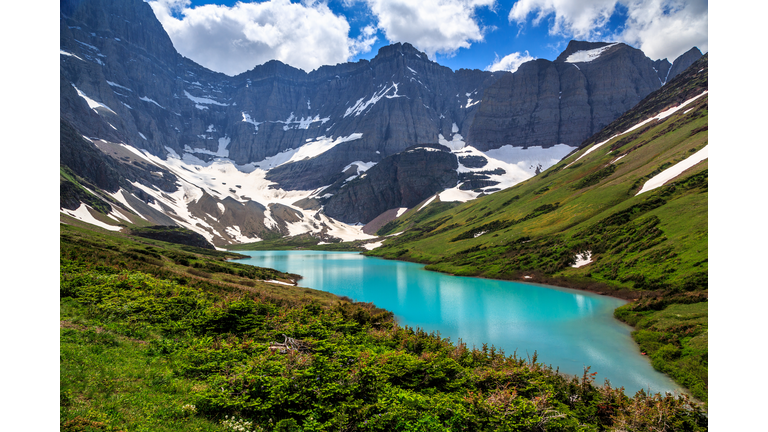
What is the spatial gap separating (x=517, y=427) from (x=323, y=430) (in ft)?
19.7

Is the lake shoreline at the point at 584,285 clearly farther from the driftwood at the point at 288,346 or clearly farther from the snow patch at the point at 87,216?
the snow patch at the point at 87,216

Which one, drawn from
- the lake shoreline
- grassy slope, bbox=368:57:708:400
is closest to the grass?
grassy slope, bbox=368:57:708:400

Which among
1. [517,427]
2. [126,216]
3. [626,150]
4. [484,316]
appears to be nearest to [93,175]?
[126,216]

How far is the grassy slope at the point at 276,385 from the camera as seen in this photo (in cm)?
950

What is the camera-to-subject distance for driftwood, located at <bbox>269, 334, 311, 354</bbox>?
14556mm

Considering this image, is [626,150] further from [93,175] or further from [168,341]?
[93,175]

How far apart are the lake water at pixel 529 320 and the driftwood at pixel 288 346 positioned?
12924 mm

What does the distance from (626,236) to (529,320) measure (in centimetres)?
3406

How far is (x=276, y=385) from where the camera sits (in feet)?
34.7

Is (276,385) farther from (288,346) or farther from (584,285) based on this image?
(584,285)

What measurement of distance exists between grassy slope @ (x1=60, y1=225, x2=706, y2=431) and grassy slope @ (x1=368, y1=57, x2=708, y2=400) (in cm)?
1277

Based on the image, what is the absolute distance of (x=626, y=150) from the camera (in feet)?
390

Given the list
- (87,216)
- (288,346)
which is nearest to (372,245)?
(87,216)

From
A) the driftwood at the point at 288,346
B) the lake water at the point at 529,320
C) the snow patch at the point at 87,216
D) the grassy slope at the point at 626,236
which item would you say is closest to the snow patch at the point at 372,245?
the grassy slope at the point at 626,236
